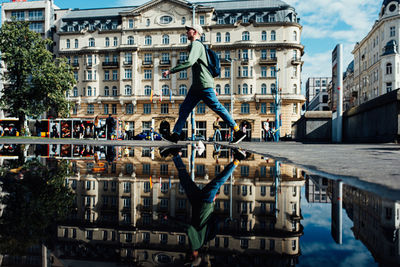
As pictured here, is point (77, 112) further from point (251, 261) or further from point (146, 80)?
point (251, 261)

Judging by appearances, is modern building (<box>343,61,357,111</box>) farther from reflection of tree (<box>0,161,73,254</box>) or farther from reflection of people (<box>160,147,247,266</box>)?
reflection of tree (<box>0,161,73,254</box>)

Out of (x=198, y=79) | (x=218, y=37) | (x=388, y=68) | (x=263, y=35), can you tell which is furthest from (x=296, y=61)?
(x=198, y=79)

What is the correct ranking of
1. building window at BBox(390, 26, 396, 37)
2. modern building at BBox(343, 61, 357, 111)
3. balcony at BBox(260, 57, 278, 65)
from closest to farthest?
1. balcony at BBox(260, 57, 278, 65)
2. building window at BBox(390, 26, 396, 37)
3. modern building at BBox(343, 61, 357, 111)

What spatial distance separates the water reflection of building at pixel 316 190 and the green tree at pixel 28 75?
28.6 meters

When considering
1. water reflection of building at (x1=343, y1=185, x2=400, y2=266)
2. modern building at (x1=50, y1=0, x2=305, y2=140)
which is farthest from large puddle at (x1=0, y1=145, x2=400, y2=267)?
modern building at (x1=50, y1=0, x2=305, y2=140)

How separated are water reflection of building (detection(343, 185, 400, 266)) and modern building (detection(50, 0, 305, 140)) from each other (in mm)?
40367

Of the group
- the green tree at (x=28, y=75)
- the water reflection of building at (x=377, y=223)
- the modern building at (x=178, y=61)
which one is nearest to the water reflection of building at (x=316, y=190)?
the water reflection of building at (x=377, y=223)

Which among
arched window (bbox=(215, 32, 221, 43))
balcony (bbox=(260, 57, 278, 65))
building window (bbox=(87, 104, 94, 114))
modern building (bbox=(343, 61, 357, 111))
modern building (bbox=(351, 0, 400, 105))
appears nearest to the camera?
balcony (bbox=(260, 57, 278, 65))

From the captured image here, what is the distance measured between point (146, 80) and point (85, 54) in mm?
9591

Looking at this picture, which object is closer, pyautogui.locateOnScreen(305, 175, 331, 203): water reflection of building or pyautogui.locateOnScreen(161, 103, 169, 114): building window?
pyautogui.locateOnScreen(305, 175, 331, 203): water reflection of building

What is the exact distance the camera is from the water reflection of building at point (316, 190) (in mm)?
1620

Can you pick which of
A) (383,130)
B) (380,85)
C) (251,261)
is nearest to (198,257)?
(251,261)

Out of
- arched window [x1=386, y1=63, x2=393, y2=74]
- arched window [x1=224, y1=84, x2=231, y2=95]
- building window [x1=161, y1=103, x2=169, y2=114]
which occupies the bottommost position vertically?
building window [x1=161, y1=103, x2=169, y2=114]

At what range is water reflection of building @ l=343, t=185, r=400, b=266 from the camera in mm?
799
